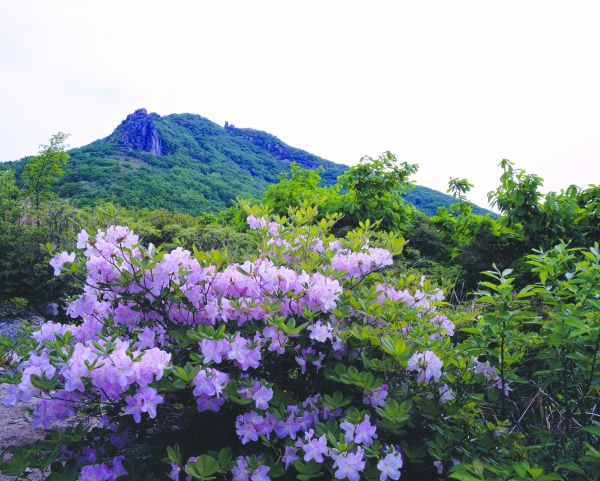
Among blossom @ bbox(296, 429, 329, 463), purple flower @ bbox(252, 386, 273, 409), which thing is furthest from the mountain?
blossom @ bbox(296, 429, 329, 463)

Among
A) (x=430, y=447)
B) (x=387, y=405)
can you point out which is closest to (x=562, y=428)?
(x=430, y=447)

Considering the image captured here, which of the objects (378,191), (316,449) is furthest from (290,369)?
(378,191)

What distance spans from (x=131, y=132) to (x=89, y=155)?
21.8 metres

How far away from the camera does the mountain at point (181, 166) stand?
2683 cm

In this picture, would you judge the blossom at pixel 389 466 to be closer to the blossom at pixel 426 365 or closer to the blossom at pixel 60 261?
the blossom at pixel 426 365

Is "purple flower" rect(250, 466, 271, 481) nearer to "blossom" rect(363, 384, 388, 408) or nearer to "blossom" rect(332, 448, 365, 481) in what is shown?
"blossom" rect(332, 448, 365, 481)

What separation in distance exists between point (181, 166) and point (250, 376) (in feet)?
147

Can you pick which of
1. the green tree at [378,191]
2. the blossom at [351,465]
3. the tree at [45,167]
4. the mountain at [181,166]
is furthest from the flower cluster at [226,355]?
the tree at [45,167]

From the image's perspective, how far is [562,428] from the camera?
2023 mm

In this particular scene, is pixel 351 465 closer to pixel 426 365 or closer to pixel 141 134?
pixel 426 365

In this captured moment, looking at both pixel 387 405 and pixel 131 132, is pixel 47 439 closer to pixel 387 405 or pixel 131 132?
pixel 387 405

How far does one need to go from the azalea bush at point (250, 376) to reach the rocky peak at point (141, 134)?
54907 millimetres

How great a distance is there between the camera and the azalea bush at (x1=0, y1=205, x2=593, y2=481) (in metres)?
1.37

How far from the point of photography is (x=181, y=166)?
43562 mm
